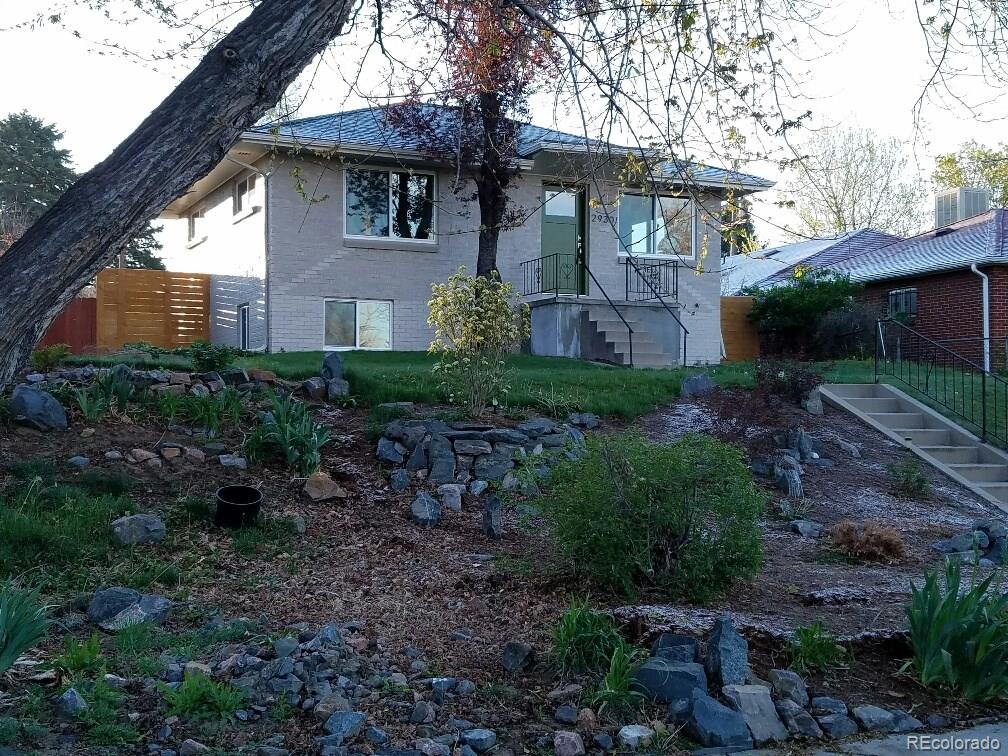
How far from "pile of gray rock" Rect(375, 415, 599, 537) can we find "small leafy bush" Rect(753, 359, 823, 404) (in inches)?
126

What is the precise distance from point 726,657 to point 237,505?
396cm

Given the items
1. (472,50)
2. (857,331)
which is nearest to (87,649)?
(472,50)

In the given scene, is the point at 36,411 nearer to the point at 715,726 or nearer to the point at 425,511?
the point at 425,511

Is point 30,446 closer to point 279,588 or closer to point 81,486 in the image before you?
point 81,486

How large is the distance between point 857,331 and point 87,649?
21.2 meters

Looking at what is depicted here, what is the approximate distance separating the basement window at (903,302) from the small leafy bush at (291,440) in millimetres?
19408

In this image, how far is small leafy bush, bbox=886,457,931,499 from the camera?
33.3ft

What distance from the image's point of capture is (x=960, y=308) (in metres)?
22.9

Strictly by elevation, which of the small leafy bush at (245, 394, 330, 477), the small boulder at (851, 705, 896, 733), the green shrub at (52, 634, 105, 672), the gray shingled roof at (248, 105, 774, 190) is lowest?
the small boulder at (851, 705, 896, 733)

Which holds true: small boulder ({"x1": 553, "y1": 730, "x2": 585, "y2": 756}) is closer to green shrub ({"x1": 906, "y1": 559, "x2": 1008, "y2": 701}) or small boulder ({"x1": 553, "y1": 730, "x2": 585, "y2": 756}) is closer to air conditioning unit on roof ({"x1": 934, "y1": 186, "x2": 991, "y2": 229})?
green shrub ({"x1": 906, "y1": 559, "x2": 1008, "y2": 701})

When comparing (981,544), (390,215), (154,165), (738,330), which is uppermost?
(390,215)

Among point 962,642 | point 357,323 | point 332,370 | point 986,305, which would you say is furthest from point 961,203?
point 962,642

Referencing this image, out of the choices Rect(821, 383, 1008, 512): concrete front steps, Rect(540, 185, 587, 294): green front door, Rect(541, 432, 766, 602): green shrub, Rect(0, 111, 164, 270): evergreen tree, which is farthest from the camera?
Rect(0, 111, 164, 270): evergreen tree

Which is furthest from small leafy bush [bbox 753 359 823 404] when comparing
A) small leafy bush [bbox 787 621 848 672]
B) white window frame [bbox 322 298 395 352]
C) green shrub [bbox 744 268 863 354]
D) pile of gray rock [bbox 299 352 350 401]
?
green shrub [bbox 744 268 863 354]
